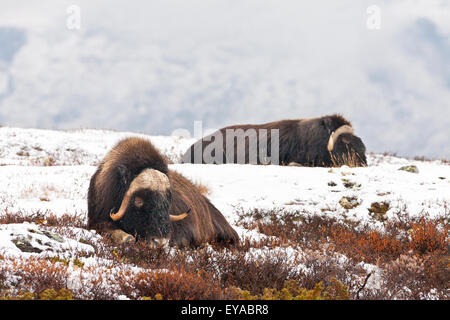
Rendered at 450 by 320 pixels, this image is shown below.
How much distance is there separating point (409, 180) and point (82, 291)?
9.02 meters

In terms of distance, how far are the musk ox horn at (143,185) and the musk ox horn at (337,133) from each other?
9.71 metres

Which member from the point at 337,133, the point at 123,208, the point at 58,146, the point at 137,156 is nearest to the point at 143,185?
the point at 123,208

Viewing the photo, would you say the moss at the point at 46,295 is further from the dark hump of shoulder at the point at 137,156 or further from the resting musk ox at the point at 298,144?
the resting musk ox at the point at 298,144

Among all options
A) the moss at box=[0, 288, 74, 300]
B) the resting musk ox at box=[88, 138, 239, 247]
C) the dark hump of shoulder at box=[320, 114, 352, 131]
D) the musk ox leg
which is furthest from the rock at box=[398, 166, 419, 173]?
the moss at box=[0, 288, 74, 300]

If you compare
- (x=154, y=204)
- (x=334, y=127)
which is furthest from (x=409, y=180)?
(x=154, y=204)

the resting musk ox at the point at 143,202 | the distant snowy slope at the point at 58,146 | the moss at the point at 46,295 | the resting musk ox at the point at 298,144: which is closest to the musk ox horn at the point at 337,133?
the resting musk ox at the point at 298,144

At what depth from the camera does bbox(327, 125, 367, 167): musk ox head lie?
15.0m

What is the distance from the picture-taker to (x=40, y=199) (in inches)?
406

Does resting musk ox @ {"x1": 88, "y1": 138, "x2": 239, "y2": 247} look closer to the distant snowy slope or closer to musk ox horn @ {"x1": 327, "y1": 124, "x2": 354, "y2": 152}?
musk ox horn @ {"x1": 327, "y1": 124, "x2": 354, "y2": 152}

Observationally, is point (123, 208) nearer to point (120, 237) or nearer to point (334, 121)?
point (120, 237)

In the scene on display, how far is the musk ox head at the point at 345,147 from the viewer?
49.1 ft

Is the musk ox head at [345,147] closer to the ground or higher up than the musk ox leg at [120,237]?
higher up

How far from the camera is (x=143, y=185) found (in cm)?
585

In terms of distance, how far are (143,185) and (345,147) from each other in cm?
1047
